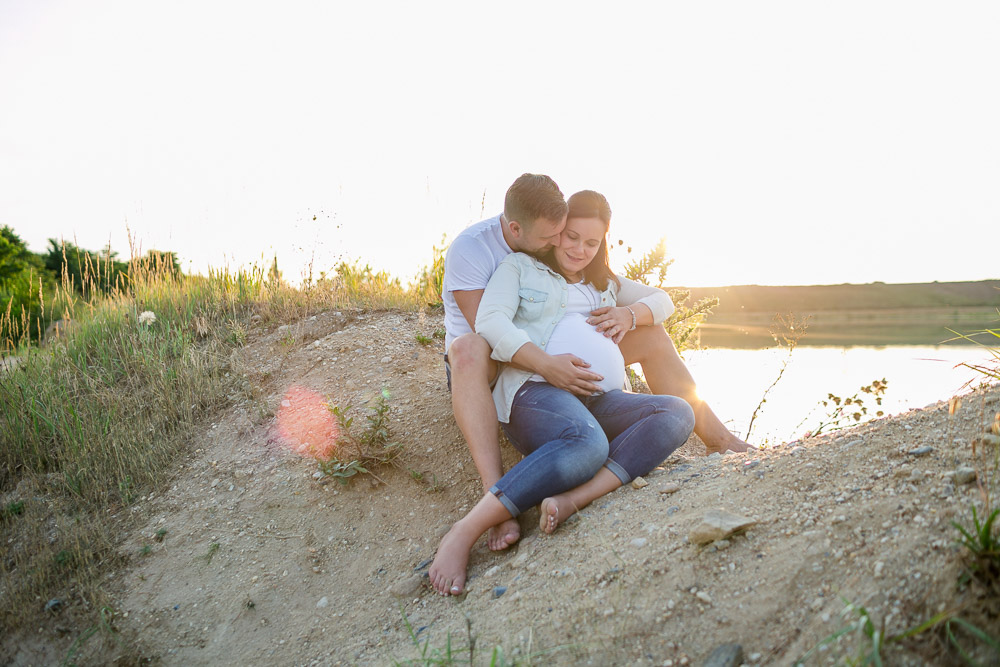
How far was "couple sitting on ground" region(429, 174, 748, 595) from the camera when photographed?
2.35 meters

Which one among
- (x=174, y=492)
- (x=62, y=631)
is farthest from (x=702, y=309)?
(x=62, y=631)

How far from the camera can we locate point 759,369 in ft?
27.2

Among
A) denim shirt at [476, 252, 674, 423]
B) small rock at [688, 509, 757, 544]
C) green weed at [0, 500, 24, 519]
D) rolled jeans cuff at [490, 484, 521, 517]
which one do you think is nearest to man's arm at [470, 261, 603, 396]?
denim shirt at [476, 252, 674, 423]

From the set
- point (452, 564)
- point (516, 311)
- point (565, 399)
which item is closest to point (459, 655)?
point (452, 564)

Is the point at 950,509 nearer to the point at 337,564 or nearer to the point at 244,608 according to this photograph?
the point at 337,564

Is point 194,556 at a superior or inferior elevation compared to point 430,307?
inferior

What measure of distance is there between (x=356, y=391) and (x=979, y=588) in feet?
10.3

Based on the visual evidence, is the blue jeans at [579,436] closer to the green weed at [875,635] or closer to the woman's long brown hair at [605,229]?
the woman's long brown hair at [605,229]

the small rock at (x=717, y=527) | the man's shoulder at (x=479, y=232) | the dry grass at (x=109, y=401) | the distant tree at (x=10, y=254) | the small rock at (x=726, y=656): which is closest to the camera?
the small rock at (x=726, y=656)

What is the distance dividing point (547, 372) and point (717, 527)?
3.17ft

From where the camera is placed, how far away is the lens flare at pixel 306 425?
3350mm

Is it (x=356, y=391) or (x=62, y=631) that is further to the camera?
(x=356, y=391)

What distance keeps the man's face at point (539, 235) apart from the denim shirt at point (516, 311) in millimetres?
60

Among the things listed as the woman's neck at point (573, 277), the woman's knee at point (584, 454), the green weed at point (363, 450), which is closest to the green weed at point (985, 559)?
the woman's knee at point (584, 454)
